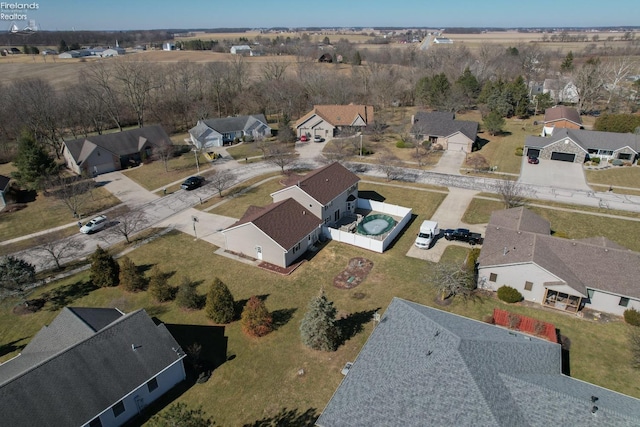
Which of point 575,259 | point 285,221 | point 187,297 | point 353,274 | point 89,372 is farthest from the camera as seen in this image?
point 285,221

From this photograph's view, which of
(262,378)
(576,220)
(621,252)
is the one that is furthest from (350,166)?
(262,378)

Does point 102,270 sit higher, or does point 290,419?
point 102,270

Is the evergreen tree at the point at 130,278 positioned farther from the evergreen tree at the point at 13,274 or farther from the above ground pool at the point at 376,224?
the above ground pool at the point at 376,224

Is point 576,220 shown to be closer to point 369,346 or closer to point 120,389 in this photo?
point 369,346

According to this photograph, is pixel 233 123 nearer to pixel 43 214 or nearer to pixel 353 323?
pixel 43 214

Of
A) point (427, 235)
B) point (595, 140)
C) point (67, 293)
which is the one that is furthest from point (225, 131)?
point (595, 140)

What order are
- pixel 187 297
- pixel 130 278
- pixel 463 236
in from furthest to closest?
pixel 463 236, pixel 130 278, pixel 187 297
